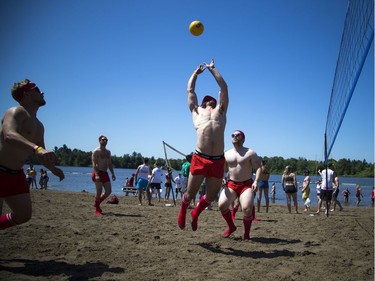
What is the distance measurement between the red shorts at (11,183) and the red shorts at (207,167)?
95.9 inches

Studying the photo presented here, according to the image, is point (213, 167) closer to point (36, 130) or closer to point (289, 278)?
point (289, 278)

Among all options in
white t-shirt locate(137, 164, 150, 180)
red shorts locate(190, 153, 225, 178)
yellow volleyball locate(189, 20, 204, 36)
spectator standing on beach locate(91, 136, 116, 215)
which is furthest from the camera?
white t-shirt locate(137, 164, 150, 180)

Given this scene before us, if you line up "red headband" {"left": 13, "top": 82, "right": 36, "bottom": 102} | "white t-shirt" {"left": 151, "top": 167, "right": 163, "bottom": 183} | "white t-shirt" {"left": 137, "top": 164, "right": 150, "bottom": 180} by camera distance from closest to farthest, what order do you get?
A: "red headband" {"left": 13, "top": 82, "right": 36, "bottom": 102} → "white t-shirt" {"left": 137, "top": 164, "right": 150, "bottom": 180} → "white t-shirt" {"left": 151, "top": 167, "right": 163, "bottom": 183}

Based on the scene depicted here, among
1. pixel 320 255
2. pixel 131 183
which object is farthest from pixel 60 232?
pixel 131 183

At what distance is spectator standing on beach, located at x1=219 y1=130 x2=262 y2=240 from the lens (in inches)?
211

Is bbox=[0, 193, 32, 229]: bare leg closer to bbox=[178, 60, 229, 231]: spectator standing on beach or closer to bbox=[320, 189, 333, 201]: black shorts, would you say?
bbox=[178, 60, 229, 231]: spectator standing on beach

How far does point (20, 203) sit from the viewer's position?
3.49 m

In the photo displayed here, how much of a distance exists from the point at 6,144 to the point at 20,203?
0.74 metres

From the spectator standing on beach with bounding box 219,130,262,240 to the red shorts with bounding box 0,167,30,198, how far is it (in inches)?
130

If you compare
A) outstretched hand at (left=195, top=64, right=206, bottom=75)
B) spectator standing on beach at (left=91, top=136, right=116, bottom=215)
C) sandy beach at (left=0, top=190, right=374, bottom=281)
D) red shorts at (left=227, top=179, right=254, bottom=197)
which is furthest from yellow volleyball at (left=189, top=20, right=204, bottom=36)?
spectator standing on beach at (left=91, top=136, right=116, bottom=215)

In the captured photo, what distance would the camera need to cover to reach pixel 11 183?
11.3 feet

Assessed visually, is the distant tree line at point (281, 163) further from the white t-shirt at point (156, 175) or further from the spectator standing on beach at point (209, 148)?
the spectator standing on beach at point (209, 148)

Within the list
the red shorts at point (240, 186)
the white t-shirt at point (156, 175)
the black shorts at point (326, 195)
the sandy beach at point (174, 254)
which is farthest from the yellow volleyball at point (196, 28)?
the white t-shirt at point (156, 175)

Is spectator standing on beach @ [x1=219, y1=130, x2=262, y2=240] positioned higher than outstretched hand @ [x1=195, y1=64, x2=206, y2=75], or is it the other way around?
outstretched hand @ [x1=195, y1=64, x2=206, y2=75]
